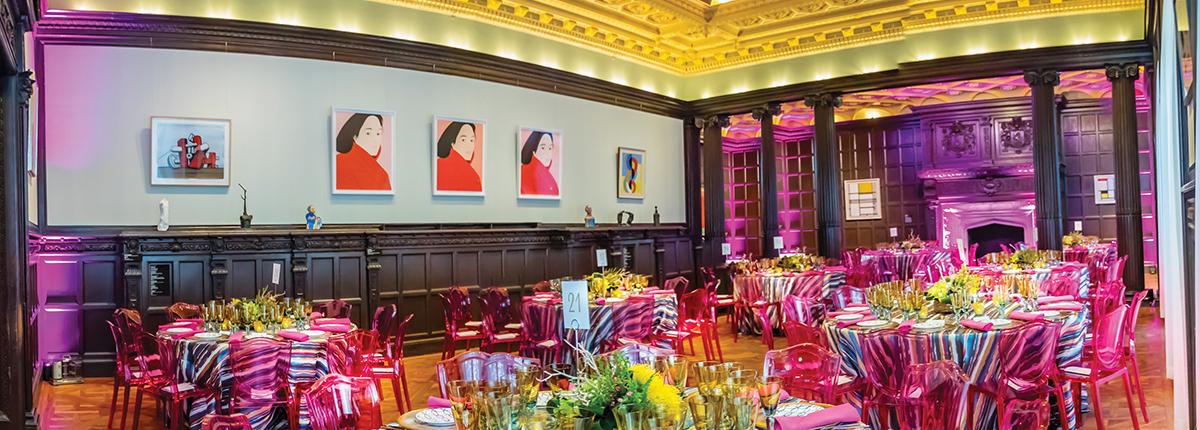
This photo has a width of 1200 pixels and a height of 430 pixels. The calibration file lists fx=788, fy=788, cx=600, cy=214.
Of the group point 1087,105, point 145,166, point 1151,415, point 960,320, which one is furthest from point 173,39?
point 1087,105

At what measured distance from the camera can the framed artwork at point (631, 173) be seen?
13.2 m

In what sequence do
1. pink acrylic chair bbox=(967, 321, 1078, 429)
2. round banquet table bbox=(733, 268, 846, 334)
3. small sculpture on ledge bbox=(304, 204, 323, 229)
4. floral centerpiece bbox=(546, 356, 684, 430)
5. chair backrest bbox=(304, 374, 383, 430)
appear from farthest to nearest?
round banquet table bbox=(733, 268, 846, 334) → small sculpture on ledge bbox=(304, 204, 323, 229) → pink acrylic chair bbox=(967, 321, 1078, 429) → chair backrest bbox=(304, 374, 383, 430) → floral centerpiece bbox=(546, 356, 684, 430)

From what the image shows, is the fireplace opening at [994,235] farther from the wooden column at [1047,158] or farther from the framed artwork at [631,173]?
the framed artwork at [631,173]

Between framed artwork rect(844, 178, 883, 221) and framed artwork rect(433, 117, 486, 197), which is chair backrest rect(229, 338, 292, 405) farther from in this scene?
framed artwork rect(844, 178, 883, 221)

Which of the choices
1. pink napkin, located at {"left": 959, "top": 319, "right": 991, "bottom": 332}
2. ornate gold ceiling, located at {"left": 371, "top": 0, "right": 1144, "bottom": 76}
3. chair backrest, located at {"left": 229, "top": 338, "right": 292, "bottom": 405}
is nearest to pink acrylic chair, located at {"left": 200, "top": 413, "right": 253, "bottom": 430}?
chair backrest, located at {"left": 229, "top": 338, "right": 292, "bottom": 405}

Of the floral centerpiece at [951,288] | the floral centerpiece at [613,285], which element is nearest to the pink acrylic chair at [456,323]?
the floral centerpiece at [613,285]

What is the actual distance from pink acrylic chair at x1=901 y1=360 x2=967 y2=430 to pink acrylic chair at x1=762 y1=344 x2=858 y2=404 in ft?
1.15

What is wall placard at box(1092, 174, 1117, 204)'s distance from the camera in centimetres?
1569

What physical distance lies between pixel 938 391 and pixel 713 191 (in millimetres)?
11281

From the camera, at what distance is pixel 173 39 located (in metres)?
8.54

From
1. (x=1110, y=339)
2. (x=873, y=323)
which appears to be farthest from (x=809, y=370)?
(x=1110, y=339)

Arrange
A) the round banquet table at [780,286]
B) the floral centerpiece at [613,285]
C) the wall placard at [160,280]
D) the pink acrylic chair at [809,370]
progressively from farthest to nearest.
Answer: the round banquet table at [780,286] → the wall placard at [160,280] → the floral centerpiece at [613,285] → the pink acrylic chair at [809,370]

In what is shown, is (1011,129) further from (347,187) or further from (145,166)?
(145,166)

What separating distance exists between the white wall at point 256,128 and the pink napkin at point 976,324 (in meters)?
7.04
